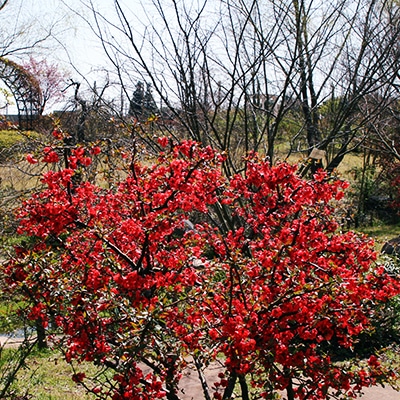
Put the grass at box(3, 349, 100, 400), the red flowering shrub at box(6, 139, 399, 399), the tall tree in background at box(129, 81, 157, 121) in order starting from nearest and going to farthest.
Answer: the red flowering shrub at box(6, 139, 399, 399) → the grass at box(3, 349, 100, 400) → the tall tree in background at box(129, 81, 157, 121)

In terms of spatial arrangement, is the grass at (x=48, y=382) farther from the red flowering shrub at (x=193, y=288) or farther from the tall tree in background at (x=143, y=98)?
the tall tree in background at (x=143, y=98)

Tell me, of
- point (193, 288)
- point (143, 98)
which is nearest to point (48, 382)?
point (193, 288)

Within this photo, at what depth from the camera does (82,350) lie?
2.75 meters

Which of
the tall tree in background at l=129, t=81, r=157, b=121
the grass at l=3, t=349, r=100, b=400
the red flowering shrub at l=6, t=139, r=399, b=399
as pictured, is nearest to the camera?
the red flowering shrub at l=6, t=139, r=399, b=399

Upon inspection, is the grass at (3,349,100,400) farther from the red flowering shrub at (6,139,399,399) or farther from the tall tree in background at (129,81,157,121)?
the tall tree in background at (129,81,157,121)

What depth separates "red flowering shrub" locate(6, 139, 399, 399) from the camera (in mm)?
2582

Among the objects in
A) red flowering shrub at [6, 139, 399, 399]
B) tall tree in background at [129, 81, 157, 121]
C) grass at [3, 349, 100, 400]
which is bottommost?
grass at [3, 349, 100, 400]

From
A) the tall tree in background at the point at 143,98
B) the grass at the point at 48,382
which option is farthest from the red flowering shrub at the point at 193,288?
the tall tree in background at the point at 143,98

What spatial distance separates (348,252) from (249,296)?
792 mm

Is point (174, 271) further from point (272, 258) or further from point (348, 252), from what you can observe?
point (348, 252)

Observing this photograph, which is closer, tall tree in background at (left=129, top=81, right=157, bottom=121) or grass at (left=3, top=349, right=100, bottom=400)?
grass at (left=3, top=349, right=100, bottom=400)

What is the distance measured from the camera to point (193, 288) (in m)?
2.94

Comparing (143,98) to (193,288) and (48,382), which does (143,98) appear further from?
(193,288)

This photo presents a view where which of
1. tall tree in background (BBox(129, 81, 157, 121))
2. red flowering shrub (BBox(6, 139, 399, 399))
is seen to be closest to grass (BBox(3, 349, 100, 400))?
red flowering shrub (BBox(6, 139, 399, 399))
